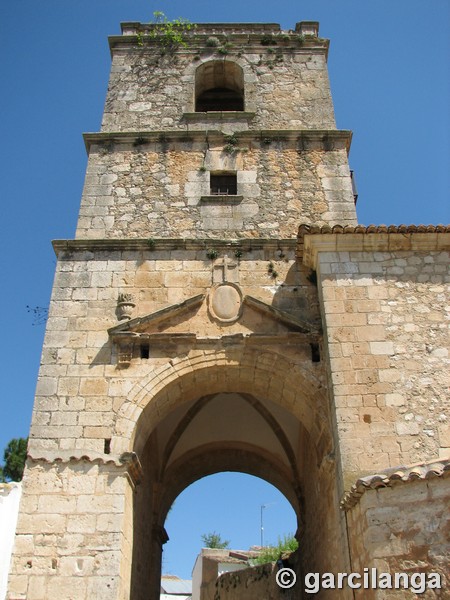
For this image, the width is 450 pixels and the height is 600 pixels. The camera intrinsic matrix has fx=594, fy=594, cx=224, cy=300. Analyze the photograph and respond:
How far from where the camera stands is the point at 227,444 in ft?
40.0

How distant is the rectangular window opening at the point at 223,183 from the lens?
388 inches

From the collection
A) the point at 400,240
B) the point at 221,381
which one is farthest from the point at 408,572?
the point at 400,240

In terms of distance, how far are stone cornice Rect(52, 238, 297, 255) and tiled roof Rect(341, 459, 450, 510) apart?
3819 millimetres

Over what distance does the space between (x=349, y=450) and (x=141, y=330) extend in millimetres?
3125

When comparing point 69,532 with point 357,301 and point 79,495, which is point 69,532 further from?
point 357,301

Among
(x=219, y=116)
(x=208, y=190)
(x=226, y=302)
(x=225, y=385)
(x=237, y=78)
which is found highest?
(x=237, y=78)

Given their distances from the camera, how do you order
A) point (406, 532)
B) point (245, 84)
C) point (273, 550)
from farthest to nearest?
point (273, 550), point (245, 84), point (406, 532)

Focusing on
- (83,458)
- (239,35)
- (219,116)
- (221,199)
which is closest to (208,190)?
(221,199)

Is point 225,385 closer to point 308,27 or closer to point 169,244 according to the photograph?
point 169,244

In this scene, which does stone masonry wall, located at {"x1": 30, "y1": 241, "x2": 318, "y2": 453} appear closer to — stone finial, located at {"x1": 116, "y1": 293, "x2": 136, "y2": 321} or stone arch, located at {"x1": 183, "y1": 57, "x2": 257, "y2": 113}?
stone finial, located at {"x1": 116, "y1": 293, "x2": 136, "y2": 321}

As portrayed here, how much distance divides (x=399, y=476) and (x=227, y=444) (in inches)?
264

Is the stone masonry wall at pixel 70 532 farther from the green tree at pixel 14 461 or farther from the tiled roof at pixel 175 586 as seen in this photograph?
the tiled roof at pixel 175 586

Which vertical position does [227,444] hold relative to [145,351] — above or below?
above

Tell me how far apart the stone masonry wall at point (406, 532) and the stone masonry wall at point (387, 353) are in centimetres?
62
